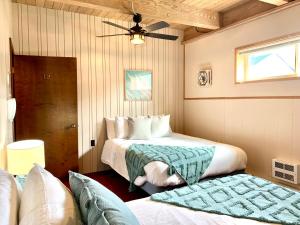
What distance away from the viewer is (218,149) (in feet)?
10.0

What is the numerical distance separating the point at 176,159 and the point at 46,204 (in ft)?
6.26

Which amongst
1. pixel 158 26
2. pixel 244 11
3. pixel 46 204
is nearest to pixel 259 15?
pixel 244 11

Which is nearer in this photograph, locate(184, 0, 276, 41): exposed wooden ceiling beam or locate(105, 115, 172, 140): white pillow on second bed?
locate(184, 0, 276, 41): exposed wooden ceiling beam

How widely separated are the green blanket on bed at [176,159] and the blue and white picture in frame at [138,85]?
1.54 metres

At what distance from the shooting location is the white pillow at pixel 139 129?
3875 mm

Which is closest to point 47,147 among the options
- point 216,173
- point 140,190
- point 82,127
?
point 82,127

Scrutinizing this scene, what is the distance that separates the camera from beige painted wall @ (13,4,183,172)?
11.7 ft

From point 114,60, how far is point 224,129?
2356 mm

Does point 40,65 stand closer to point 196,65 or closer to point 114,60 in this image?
point 114,60

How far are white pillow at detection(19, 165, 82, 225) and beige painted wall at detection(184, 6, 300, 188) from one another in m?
2.95

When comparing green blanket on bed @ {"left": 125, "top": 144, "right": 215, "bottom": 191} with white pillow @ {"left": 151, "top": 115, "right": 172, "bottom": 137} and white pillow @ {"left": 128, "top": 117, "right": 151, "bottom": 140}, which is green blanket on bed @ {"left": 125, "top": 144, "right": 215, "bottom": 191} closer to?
white pillow @ {"left": 128, "top": 117, "right": 151, "bottom": 140}

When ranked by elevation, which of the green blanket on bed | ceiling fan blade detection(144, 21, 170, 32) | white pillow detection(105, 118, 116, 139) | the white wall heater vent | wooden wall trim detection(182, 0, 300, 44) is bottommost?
the white wall heater vent

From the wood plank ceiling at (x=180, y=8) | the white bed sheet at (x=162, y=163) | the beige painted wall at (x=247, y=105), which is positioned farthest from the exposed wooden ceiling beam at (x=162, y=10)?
the white bed sheet at (x=162, y=163)

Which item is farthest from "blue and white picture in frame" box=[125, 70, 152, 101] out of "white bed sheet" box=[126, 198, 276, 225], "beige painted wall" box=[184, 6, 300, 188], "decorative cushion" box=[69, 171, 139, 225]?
"decorative cushion" box=[69, 171, 139, 225]
